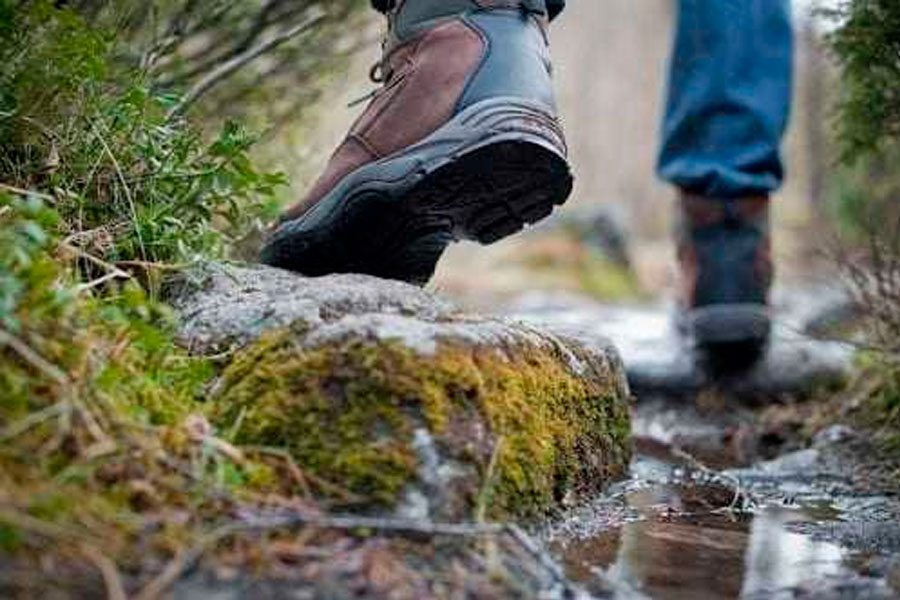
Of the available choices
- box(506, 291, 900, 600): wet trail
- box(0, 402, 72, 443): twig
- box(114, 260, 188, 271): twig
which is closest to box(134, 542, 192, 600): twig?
box(0, 402, 72, 443): twig

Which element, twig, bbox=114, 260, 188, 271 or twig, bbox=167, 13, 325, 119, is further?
twig, bbox=167, 13, 325, 119

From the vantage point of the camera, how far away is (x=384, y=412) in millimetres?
1539

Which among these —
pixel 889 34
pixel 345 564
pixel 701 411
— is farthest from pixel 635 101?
pixel 345 564

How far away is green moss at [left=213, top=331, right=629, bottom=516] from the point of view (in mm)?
1500

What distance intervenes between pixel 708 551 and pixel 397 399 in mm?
528

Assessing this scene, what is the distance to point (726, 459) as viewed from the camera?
9.68 ft

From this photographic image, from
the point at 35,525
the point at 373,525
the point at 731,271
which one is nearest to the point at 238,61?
the point at 731,271

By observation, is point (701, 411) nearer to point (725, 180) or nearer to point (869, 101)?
point (725, 180)

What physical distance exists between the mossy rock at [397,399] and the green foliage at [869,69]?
0.99m

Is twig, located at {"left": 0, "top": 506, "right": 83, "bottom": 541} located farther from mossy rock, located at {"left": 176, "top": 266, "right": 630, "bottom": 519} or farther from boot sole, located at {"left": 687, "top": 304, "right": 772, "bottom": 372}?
boot sole, located at {"left": 687, "top": 304, "right": 772, "bottom": 372}

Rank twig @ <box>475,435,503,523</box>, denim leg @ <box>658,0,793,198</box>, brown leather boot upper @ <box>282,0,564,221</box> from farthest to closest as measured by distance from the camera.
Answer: denim leg @ <box>658,0,793,198</box> → brown leather boot upper @ <box>282,0,564,221</box> → twig @ <box>475,435,503,523</box>

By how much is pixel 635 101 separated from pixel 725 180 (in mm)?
15279

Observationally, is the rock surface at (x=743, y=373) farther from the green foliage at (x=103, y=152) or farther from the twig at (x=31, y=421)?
the twig at (x=31, y=421)

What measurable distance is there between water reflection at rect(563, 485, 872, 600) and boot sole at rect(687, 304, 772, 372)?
60.3 inches
